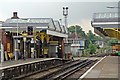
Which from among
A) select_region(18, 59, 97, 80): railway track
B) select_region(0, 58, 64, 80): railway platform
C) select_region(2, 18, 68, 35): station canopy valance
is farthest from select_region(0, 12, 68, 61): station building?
select_region(18, 59, 97, 80): railway track

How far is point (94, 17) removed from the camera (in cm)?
3716

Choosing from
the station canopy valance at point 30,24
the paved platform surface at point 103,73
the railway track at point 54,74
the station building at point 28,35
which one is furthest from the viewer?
the station canopy valance at point 30,24

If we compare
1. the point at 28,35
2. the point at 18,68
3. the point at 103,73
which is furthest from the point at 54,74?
the point at 28,35

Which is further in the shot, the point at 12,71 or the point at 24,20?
the point at 24,20

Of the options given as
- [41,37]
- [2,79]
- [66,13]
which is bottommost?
[2,79]

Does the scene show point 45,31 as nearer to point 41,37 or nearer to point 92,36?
point 41,37

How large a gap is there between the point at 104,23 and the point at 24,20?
21.2 metres

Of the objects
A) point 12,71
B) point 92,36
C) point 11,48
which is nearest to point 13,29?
point 11,48

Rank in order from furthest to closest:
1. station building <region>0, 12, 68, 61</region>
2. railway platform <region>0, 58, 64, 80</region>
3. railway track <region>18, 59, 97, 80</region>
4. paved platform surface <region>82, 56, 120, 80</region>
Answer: station building <region>0, 12, 68, 61</region> → railway track <region>18, 59, 97, 80</region> → railway platform <region>0, 58, 64, 80</region> → paved platform surface <region>82, 56, 120, 80</region>

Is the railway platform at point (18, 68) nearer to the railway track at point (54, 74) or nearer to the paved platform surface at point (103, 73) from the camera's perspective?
the railway track at point (54, 74)

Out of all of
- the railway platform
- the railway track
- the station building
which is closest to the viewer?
the railway platform

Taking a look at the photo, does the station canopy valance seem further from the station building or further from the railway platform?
the railway platform

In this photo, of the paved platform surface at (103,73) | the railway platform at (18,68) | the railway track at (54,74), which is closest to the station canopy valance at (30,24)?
the railway platform at (18,68)

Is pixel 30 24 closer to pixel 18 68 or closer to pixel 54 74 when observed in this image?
pixel 54 74
